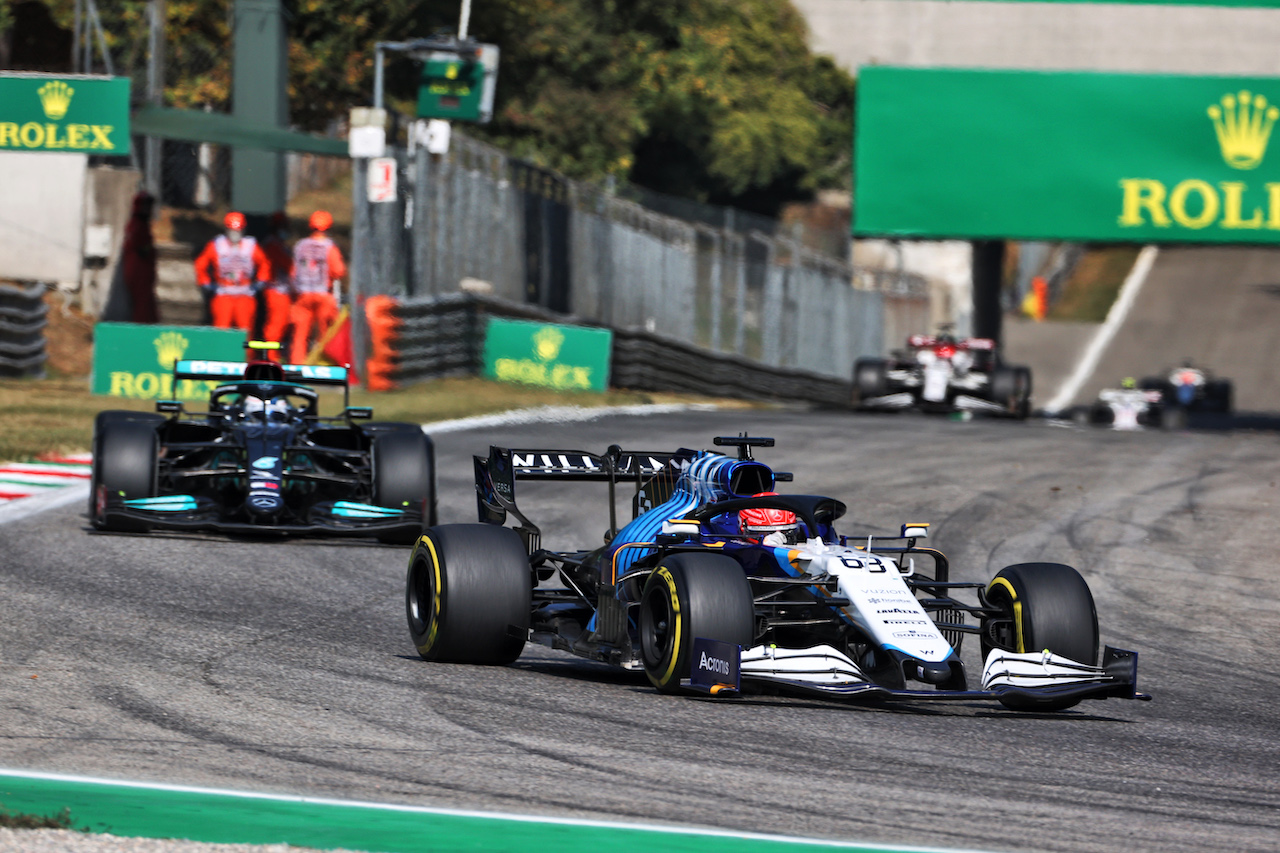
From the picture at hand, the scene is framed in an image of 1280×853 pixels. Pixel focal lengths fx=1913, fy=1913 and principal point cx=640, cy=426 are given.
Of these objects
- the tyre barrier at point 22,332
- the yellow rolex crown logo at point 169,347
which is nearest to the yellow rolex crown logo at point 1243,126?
the yellow rolex crown logo at point 169,347

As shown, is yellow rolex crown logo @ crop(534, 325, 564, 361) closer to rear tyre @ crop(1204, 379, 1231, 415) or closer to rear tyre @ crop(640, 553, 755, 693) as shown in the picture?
rear tyre @ crop(1204, 379, 1231, 415)

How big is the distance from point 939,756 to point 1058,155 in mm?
23887

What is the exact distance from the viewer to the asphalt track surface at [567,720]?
5.83m

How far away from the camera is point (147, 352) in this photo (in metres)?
20.5

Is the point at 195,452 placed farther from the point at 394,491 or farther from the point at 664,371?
the point at 664,371

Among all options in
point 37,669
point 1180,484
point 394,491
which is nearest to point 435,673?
point 37,669

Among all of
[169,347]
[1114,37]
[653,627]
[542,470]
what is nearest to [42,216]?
[169,347]

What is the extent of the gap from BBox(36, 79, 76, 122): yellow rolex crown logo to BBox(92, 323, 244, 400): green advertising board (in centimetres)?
370

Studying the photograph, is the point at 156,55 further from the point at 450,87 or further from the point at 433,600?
the point at 433,600

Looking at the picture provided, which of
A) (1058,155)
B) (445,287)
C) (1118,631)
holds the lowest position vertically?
(1118,631)

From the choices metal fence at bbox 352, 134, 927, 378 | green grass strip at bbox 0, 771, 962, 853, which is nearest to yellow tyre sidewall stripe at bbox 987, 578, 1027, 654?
green grass strip at bbox 0, 771, 962, 853

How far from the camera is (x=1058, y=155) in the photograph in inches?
1157

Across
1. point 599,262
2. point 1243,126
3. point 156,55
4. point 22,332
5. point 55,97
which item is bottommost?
point 22,332

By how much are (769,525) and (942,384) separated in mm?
20146
